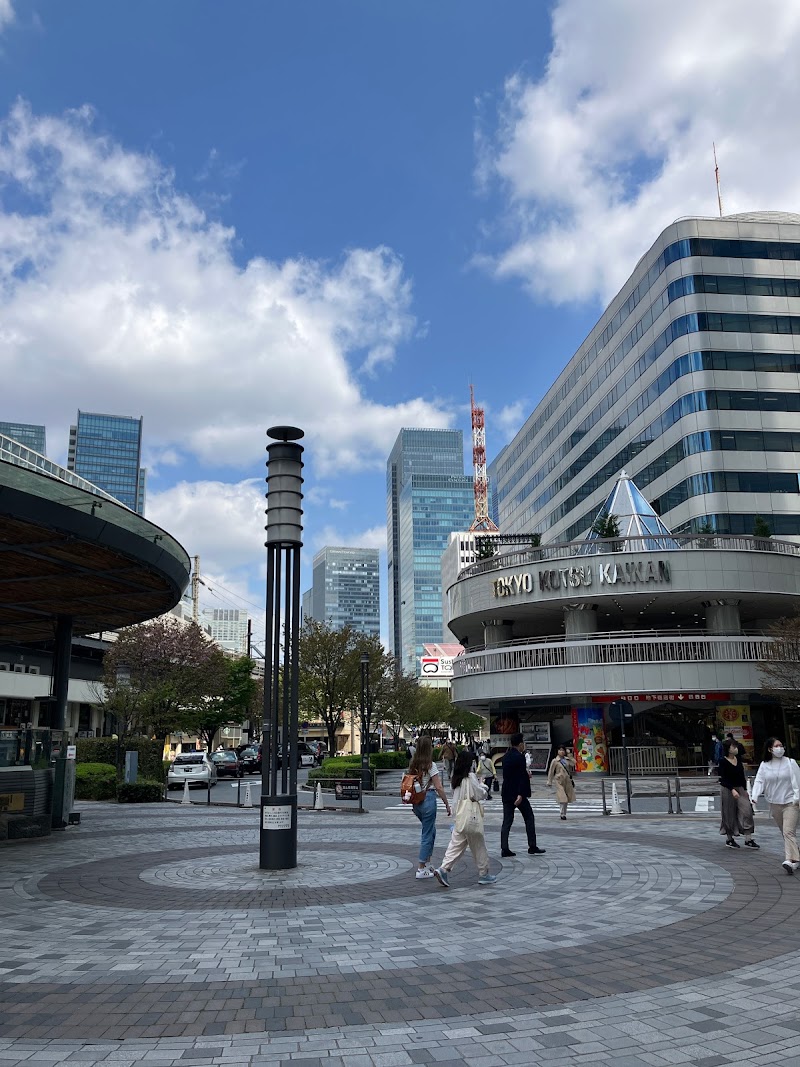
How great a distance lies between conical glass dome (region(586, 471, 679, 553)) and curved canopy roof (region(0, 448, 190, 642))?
25338 mm

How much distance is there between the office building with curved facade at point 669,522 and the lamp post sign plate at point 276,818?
23.4 metres

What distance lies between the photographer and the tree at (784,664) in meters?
31.3

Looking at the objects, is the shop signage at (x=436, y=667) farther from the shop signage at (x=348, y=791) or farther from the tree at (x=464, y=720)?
the shop signage at (x=348, y=791)

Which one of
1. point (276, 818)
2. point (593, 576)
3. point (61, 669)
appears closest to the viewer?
point (276, 818)

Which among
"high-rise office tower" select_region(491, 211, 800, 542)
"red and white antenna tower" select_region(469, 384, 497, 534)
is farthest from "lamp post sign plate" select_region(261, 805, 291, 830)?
"red and white antenna tower" select_region(469, 384, 497, 534)

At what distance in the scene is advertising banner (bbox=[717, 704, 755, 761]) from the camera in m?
37.4

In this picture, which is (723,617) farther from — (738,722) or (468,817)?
(468,817)

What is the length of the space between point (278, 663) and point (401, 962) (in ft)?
17.8

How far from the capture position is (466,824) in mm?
10250

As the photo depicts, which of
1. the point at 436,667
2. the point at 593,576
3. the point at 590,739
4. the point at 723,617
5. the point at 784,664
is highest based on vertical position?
the point at 593,576

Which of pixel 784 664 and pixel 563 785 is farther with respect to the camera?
pixel 784 664

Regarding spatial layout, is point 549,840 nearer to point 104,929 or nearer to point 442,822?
point 442,822

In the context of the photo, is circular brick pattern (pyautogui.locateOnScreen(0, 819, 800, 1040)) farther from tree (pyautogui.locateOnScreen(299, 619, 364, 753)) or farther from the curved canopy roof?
tree (pyautogui.locateOnScreen(299, 619, 364, 753))

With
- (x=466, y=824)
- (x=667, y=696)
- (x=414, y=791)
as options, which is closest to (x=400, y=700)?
(x=667, y=696)
